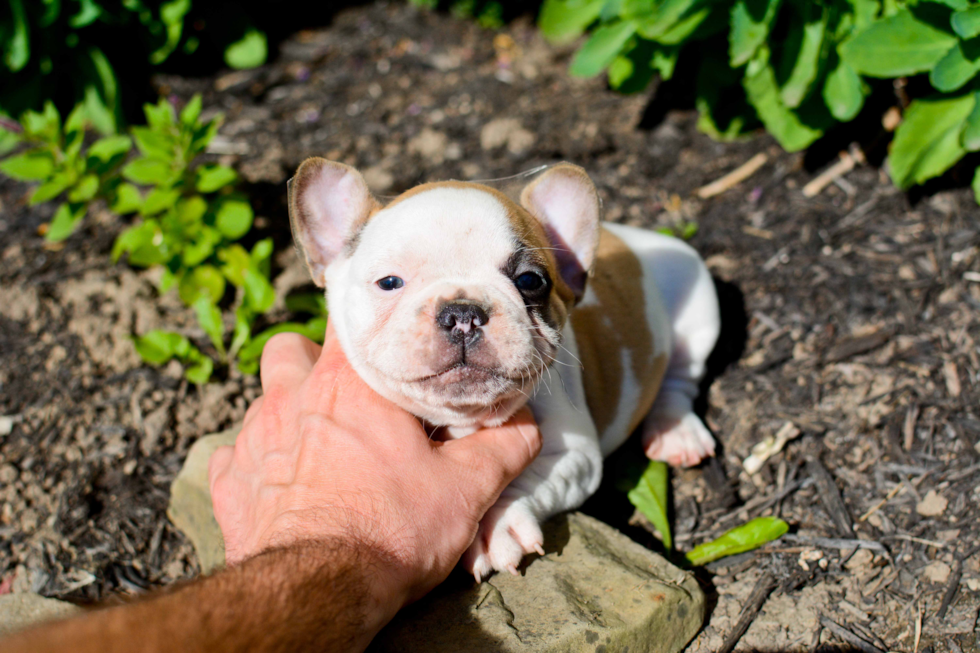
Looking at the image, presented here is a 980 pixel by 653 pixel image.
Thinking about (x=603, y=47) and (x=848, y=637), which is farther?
(x=603, y=47)

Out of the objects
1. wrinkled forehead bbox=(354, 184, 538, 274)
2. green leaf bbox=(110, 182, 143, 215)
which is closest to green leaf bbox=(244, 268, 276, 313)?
green leaf bbox=(110, 182, 143, 215)

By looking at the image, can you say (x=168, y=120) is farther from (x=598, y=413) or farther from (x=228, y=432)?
(x=598, y=413)

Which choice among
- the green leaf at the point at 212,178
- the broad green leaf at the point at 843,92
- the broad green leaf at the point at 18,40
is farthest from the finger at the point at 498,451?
the broad green leaf at the point at 18,40

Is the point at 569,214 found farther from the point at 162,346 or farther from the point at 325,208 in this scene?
the point at 162,346

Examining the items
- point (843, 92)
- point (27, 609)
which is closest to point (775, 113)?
point (843, 92)

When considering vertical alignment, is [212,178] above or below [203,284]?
above

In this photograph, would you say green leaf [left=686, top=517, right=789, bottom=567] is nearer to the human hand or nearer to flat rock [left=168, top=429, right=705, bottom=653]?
flat rock [left=168, top=429, right=705, bottom=653]
